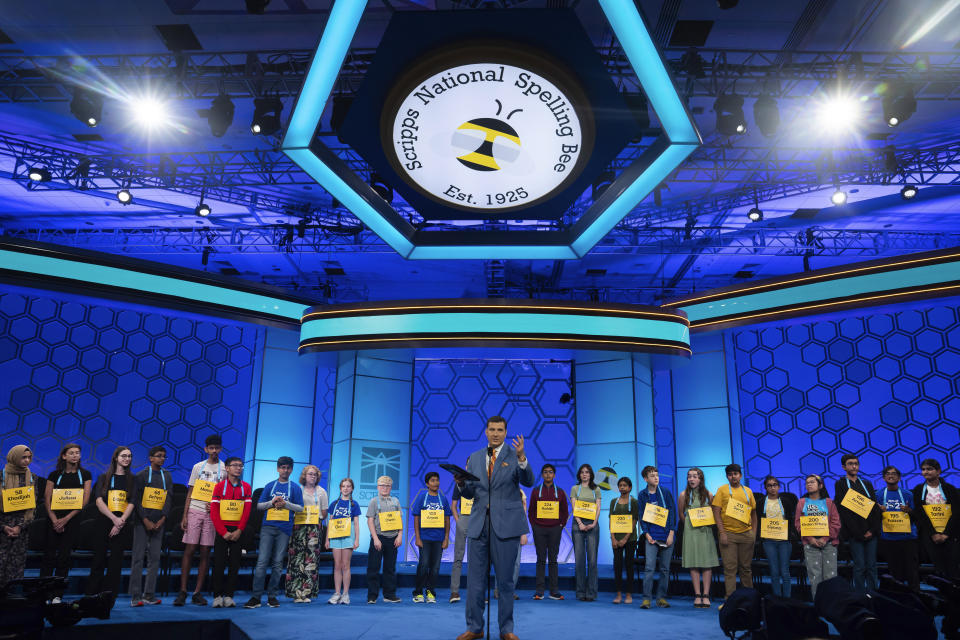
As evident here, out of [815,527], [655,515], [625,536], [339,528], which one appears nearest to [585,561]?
[625,536]

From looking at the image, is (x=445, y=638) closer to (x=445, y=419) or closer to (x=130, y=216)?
(x=445, y=419)

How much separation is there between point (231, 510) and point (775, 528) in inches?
202

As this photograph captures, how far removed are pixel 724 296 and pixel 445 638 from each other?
6272mm

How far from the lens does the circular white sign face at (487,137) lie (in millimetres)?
4082

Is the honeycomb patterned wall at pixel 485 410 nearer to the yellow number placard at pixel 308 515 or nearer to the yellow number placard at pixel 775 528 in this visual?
the yellow number placard at pixel 308 515

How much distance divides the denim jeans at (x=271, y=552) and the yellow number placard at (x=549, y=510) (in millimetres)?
2751

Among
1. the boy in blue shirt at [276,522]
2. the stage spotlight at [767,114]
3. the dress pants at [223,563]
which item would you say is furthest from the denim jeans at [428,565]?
the stage spotlight at [767,114]

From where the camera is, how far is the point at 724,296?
9.11 m

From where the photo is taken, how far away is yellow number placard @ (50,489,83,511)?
565 cm

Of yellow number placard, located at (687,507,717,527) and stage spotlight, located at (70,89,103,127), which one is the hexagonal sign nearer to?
yellow number placard, located at (687,507,717,527)

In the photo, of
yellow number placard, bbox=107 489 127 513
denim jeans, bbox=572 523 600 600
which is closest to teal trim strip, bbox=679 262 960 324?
denim jeans, bbox=572 523 600 600

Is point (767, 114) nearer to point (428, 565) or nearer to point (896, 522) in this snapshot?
point (896, 522)

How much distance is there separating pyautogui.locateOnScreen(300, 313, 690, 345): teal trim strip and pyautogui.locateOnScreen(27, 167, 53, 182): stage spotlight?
576 cm

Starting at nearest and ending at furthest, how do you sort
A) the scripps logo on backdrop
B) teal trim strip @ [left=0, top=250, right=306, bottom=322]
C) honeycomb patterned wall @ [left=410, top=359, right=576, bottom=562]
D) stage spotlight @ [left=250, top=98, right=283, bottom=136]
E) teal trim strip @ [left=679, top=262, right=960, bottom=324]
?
the scripps logo on backdrop
teal trim strip @ [left=679, top=262, right=960, bottom=324]
teal trim strip @ [left=0, top=250, right=306, bottom=322]
stage spotlight @ [left=250, top=98, right=283, bottom=136]
honeycomb patterned wall @ [left=410, top=359, right=576, bottom=562]
